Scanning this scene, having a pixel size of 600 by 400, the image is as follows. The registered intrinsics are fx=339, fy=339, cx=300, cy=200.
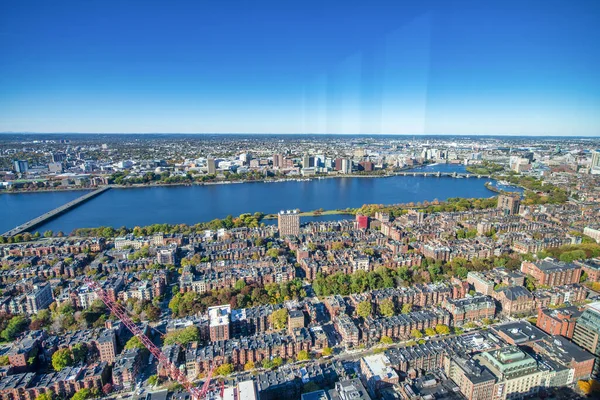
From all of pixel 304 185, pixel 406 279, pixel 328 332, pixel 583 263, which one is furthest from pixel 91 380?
pixel 304 185

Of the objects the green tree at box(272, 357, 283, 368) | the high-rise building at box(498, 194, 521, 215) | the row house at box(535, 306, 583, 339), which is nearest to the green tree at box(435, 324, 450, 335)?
the row house at box(535, 306, 583, 339)

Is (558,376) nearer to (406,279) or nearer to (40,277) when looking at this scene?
(406,279)

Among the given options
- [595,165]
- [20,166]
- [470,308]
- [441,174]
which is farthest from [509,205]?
[20,166]

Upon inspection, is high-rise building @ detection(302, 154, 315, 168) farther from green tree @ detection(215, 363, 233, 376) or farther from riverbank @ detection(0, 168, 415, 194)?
green tree @ detection(215, 363, 233, 376)

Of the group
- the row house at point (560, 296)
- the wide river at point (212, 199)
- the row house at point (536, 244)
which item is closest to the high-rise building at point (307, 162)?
the wide river at point (212, 199)

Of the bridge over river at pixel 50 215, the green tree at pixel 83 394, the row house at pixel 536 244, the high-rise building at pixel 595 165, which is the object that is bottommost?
the green tree at pixel 83 394

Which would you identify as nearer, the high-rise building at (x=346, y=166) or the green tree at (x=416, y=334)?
the green tree at (x=416, y=334)

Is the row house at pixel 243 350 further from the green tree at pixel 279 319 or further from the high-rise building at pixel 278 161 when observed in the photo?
the high-rise building at pixel 278 161
